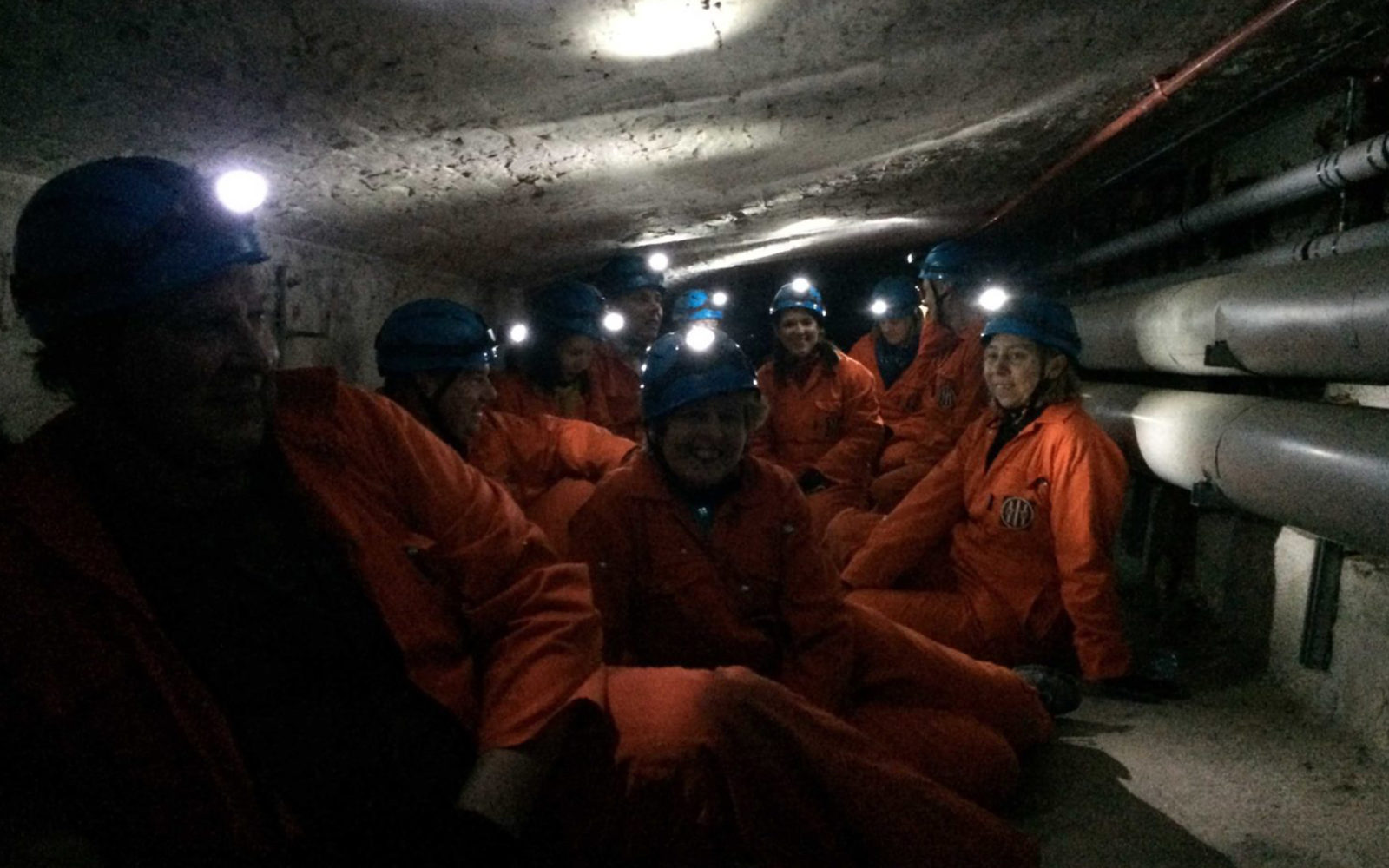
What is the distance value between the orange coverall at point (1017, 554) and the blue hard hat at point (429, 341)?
1860mm

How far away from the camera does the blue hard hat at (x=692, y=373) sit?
8.23 feet

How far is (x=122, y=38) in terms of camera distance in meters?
1.56

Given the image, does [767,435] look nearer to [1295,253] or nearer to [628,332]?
[628,332]

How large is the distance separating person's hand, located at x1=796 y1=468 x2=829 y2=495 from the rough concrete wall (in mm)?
2522

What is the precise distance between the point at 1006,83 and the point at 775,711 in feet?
7.63

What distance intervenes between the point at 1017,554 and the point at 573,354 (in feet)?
7.54

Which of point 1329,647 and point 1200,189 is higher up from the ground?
point 1200,189

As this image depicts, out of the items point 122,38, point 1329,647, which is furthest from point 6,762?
point 1329,647

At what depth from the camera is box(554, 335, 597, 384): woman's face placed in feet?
13.5

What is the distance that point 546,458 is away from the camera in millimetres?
3756

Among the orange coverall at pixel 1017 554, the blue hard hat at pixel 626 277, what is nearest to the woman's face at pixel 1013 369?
the orange coverall at pixel 1017 554

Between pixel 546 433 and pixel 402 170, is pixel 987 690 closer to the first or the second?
pixel 546 433

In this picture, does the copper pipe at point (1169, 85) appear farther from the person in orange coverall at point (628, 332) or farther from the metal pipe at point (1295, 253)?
the person in orange coverall at point (628, 332)

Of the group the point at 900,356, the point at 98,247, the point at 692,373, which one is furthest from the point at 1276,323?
the point at 900,356
